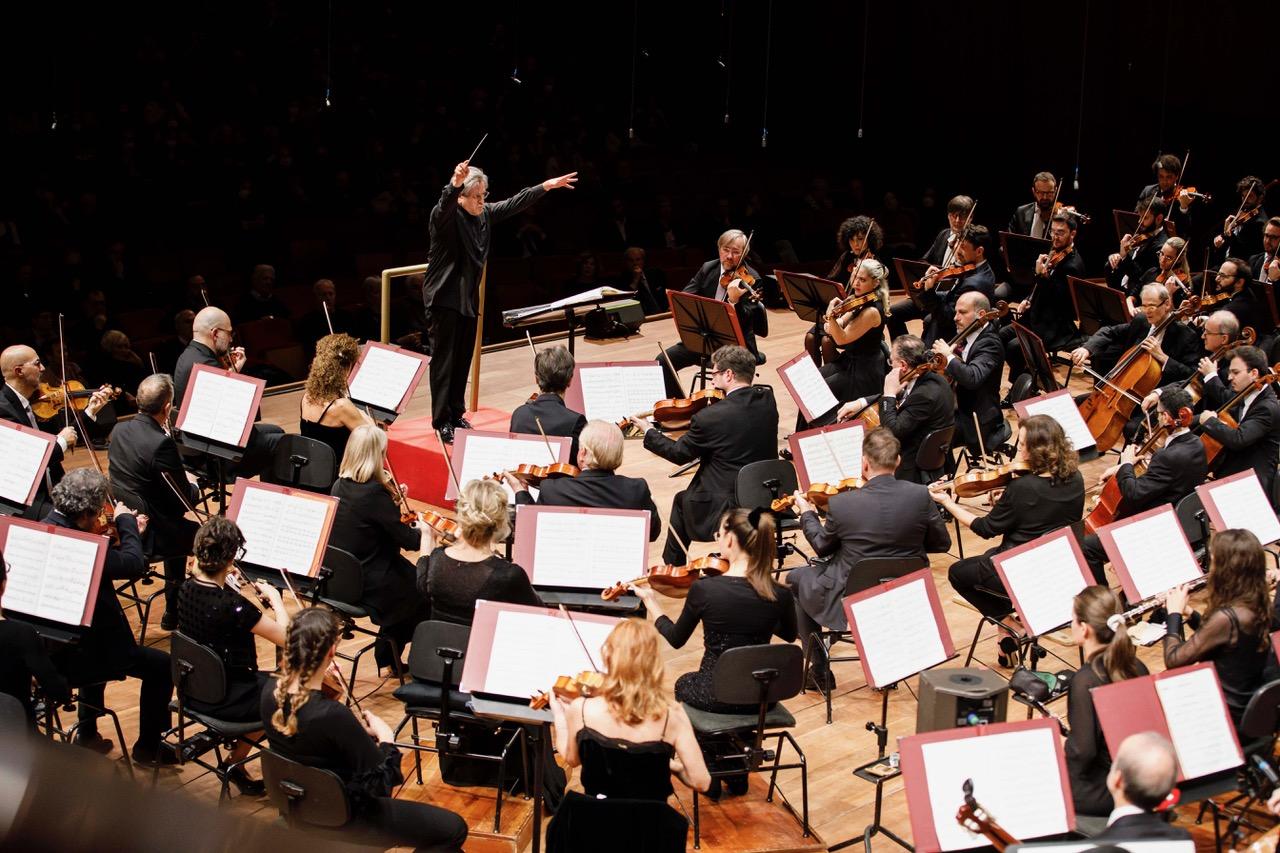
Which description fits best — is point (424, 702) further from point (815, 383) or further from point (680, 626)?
point (815, 383)

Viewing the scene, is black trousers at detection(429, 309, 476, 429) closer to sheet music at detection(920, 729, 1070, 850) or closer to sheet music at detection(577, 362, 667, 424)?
sheet music at detection(577, 362, 667, 424)

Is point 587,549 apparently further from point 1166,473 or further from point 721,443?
point 1166,473

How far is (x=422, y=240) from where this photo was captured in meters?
12.2

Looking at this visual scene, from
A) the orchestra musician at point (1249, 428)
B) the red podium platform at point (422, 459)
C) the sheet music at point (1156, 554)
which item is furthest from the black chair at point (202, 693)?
the orchestra musician at point (1249, 428)

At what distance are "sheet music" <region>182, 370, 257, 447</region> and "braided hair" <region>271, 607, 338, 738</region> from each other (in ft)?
9.08

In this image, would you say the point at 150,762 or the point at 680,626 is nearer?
the point at 680,626

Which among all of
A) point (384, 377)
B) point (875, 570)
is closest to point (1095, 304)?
point (875, 570)

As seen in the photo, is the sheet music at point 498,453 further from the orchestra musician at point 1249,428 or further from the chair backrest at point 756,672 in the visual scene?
the orchestra musician at point 1249,428

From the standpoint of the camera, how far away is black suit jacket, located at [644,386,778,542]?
6.41 m

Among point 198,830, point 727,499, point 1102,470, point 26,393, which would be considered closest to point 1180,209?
point 1102,470

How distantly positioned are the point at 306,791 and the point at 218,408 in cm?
310

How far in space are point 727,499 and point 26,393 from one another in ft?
11.7

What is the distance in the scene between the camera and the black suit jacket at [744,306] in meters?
8.31

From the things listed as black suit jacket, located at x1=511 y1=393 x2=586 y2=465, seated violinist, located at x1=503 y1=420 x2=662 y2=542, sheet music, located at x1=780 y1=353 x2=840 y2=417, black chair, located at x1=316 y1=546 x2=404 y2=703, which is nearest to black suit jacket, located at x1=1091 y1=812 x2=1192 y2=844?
seated violinist, located at x1=503 y1=420 x2=662 y2=542
